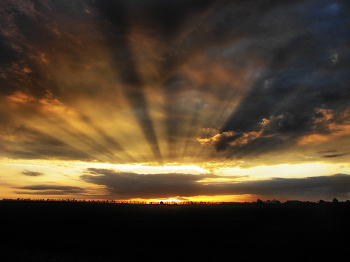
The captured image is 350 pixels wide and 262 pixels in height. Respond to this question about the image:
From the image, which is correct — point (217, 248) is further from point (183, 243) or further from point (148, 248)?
point (148, 248)

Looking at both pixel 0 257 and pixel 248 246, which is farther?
pixel 248 246

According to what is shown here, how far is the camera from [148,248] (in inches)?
1001

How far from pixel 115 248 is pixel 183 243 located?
26.9ft

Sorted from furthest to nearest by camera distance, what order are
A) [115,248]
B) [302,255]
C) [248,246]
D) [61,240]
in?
1. [61,240]
2. [248,246]
3. [115,248]
4. [302,255]

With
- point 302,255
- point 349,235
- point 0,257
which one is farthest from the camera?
point 349,235

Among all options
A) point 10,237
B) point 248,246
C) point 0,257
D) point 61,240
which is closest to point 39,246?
point 61,240

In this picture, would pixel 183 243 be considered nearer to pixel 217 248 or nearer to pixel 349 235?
A: pixel 217 248

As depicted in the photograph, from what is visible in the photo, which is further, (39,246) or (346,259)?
(39,246)

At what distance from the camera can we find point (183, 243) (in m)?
28.1

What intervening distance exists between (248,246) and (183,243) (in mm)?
7705

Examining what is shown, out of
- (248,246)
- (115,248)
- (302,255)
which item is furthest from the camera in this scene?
(248,246)

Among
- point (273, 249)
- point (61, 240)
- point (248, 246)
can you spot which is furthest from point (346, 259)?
point (61, 240)

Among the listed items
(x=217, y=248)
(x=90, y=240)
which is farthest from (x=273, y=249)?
(x=90, y=240)

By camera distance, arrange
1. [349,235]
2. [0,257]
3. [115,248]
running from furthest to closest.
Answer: [349,235]
[115,248]
[0,257]
